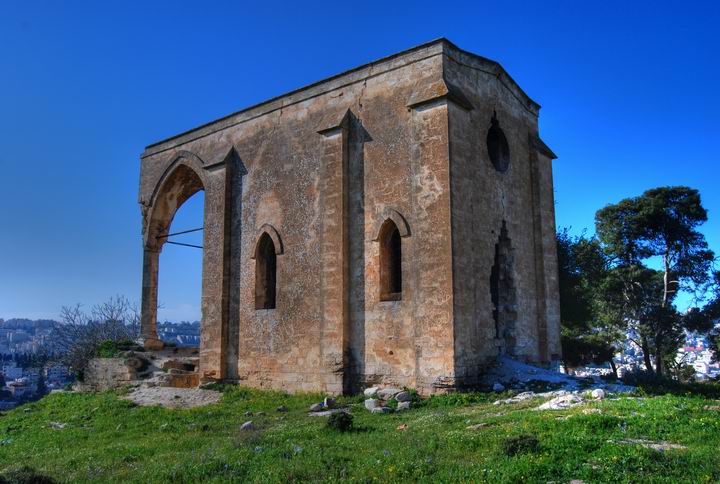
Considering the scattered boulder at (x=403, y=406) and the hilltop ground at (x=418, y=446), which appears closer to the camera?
the hilltop ground at (x=418, y=446)

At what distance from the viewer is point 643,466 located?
5391 millimetres

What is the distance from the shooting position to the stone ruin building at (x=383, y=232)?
39.0 feet

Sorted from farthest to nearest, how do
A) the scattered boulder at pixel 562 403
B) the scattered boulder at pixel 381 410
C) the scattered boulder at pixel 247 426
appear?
the scattered boulder at pixel 381 410
the scattered boulder at pixel 247 426
the scattered boulder at pixel 562 403

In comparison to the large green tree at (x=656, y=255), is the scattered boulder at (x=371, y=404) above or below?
below

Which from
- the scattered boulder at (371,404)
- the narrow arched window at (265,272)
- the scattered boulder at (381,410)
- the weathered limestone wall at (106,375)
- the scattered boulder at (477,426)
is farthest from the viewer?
the weathered limestone wall at (106,375)

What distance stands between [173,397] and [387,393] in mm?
5680

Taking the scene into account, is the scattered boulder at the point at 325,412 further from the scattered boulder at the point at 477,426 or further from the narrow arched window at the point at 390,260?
the scattered boulder at the point at 477,426

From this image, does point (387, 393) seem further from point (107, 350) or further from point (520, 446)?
point (107, 350)

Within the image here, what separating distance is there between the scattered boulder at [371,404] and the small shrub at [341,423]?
6.41ft

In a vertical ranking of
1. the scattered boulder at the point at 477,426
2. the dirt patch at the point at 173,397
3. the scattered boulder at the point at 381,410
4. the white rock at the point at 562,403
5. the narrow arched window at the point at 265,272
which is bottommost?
the dirt patch at the point at 173,397

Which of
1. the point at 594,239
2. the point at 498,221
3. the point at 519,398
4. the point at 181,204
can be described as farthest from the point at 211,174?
the point at 594,239

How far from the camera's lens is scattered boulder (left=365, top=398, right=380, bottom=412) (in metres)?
10.8

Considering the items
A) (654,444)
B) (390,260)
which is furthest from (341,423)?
(390,260)

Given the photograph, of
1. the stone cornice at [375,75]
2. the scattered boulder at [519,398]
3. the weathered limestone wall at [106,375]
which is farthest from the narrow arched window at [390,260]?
the weathered limestone wall at [106,375]
